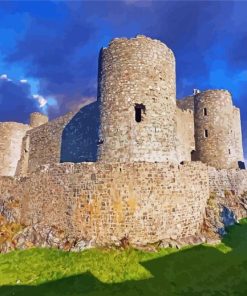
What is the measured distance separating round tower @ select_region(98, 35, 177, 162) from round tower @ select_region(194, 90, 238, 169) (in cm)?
979

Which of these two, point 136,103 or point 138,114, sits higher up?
point 136,103

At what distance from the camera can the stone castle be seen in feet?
47.5

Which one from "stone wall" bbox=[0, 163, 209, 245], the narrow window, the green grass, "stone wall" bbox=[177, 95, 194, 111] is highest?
"stone wall" bbox=[177, 95, 194, 111]

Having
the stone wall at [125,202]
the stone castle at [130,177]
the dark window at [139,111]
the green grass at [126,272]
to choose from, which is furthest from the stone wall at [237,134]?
the green grass at [126,272]

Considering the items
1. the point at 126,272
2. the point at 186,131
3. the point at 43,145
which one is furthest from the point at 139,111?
the point at 43,145

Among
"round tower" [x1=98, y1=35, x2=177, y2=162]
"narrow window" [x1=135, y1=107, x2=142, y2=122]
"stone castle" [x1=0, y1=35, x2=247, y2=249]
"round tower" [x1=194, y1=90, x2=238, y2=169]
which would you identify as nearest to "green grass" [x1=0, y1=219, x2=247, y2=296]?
"stone castle" [x1=0, y1=35, x2=247, y2=249]

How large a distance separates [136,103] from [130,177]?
544 cm

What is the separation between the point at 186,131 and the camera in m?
28.4

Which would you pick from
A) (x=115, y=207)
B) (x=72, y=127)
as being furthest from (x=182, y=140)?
(x=115, y=207)

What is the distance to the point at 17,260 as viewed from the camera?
14219 millimetres

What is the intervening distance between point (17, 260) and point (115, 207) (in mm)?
4874

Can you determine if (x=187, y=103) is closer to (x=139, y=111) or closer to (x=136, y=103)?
(x=139, y=111)

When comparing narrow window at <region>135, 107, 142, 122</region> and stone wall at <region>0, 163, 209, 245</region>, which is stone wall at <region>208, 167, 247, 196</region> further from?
narrow window at <region>135, 107, 142, 122</region>

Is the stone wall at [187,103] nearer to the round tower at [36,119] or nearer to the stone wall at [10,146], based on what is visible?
the stone wall at [10,146]
